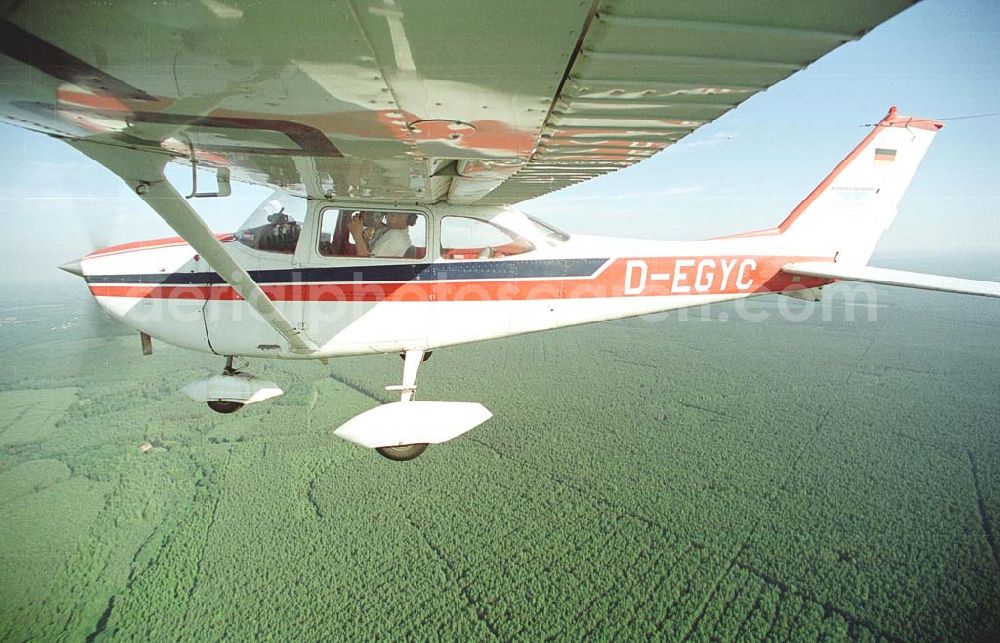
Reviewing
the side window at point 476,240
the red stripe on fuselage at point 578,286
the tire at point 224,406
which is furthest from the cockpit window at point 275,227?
the tire at point 224,406

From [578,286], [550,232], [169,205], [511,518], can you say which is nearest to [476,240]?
[550,232]

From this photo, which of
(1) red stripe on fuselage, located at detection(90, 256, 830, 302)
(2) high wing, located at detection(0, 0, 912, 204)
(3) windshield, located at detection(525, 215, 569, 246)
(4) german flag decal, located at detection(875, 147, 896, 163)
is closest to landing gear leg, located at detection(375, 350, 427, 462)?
(1) red stripe on fuselage, located at detection(90, 256, 830, 302)

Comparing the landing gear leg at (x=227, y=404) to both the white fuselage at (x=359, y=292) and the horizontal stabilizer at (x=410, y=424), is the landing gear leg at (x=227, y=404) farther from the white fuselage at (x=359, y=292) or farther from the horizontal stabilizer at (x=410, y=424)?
the horizontal stabilizer at (x=410, y=424)

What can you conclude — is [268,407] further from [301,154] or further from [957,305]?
[957,305]

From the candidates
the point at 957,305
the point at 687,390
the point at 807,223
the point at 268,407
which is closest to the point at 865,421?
the point at 687,390

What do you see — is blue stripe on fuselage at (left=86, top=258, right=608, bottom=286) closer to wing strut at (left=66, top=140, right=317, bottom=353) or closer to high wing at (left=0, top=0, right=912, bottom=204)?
wing strut at (left=66, top=140, right=317, bottom=353)

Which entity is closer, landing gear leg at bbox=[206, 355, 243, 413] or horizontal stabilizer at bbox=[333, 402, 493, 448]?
horizontal stabilizer at bbox=[333, 402, 493, 448]

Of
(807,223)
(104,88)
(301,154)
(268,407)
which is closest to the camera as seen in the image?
(104,88)
